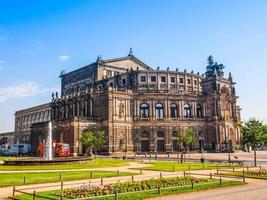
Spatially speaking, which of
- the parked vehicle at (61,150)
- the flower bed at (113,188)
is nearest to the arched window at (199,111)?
the parked vehicle at (61,150)

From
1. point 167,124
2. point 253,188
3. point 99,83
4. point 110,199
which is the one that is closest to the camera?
point 110,199

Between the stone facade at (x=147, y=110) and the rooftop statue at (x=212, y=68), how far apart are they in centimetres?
68

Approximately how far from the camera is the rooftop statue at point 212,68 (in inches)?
4019

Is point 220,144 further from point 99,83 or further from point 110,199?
point 110,199

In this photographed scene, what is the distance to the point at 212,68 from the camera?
349ft

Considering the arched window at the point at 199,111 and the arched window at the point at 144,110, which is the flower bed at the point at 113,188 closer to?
the arched window at the point at 144,110

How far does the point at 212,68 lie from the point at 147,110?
3066 cm

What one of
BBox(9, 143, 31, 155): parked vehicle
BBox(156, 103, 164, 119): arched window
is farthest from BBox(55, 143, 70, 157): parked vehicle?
BBox(156, 103, 164, 119): arched window

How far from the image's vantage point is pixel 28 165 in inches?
1756

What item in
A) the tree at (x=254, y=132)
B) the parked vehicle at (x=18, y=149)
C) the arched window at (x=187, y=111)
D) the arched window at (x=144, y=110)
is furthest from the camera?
the arched window at (x=187, y=111)

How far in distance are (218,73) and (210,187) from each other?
270 ft

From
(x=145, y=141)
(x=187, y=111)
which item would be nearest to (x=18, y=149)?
(x=145, y=141)

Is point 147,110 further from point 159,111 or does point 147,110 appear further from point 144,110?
point 159,111

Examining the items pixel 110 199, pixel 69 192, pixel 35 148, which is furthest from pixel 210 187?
pixel 35 148
